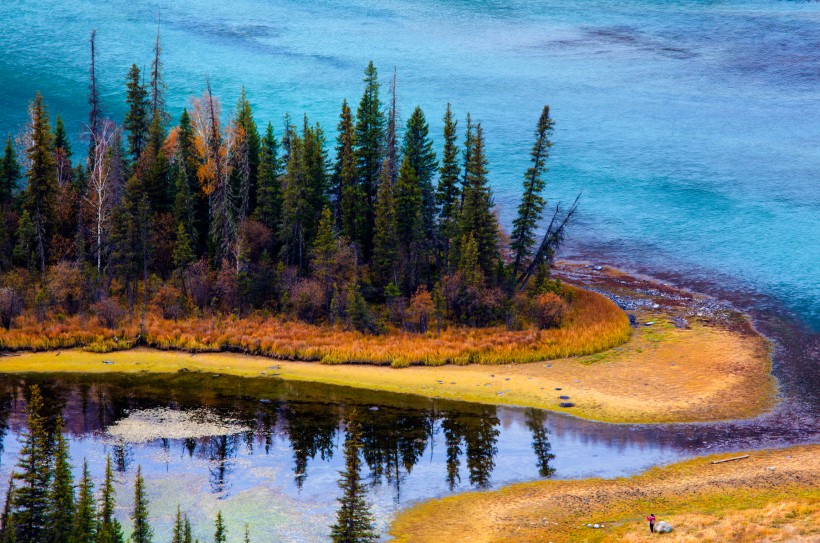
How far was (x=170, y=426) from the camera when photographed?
5006 cm

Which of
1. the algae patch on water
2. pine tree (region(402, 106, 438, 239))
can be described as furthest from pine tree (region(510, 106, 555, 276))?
the algae patch on water

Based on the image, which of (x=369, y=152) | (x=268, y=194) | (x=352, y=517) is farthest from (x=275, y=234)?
(x=352, y=517)

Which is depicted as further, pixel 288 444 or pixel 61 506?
pixel 288 444

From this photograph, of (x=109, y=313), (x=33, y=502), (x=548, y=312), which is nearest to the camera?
(x=33, y=502)

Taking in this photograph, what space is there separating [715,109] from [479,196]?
65.3m

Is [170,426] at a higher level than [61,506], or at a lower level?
lower

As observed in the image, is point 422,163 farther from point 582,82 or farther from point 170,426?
point 582,82

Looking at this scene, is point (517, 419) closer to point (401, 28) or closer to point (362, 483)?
point (362, 483)

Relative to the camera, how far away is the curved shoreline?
173 ft

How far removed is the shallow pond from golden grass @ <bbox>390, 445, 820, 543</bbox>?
4.32 feet

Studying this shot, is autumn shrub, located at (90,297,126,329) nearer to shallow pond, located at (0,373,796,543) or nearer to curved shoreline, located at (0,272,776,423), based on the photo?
curved shoreline, located at (0,272,776,423)

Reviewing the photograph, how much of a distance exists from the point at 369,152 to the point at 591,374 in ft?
81.0

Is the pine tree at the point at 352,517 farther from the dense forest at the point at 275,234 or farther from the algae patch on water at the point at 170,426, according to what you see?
the dense forest at the point at 275,234

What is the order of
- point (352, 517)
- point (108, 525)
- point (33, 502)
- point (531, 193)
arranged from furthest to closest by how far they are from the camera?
point (531, 193) → point (33, 502) → point (352, 517) → point (108, 525)
